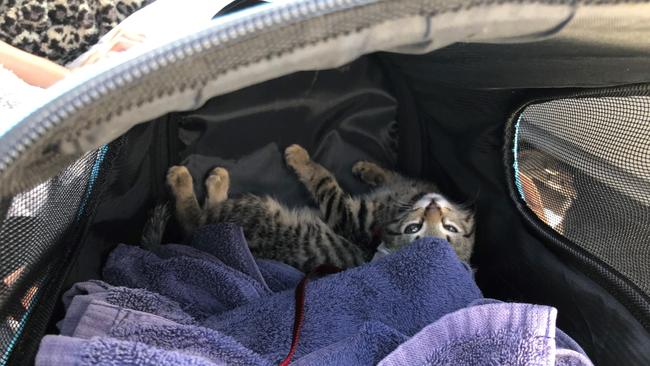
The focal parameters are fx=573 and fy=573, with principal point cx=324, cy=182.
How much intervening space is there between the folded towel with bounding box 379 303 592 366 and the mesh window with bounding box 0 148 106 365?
0.46 meters

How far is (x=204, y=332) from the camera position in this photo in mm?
792

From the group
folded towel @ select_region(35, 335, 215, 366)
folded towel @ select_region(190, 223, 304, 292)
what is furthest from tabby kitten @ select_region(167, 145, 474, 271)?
folded towel @ select_region(35, 335, 215, 366)

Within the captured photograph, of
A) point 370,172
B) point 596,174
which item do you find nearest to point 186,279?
point 370,172

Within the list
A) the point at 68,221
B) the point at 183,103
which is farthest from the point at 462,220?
the point at 183,103

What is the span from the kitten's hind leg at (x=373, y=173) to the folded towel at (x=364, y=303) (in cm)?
44

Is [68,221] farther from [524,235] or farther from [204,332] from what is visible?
[524,235]

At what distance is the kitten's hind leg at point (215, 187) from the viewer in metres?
1.28

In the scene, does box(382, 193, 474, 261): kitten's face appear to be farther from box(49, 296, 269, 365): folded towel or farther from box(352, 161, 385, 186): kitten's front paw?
box(49, 296, 269, 365): folded towel

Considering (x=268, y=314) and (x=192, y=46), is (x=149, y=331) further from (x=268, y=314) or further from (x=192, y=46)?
(x=192, y=46)

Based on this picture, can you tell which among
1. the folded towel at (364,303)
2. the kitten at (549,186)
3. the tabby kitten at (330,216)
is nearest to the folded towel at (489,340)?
the folded towel at (364,303)

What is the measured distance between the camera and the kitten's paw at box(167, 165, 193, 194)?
1.24 m

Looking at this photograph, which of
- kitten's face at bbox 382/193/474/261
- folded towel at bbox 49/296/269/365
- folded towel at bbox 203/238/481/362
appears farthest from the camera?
kitten's face at bbox 382/193/474/261

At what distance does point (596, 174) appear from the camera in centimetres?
90

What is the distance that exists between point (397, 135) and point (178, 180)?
57cm
